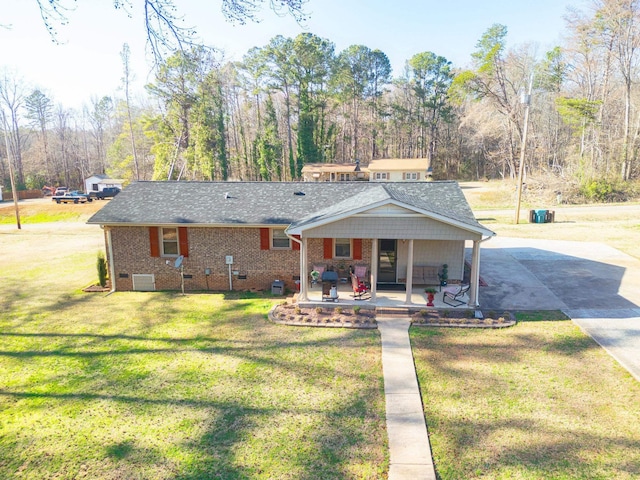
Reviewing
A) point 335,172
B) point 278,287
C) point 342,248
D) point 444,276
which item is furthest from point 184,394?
point 335,172

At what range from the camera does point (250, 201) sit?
1619 centimetres

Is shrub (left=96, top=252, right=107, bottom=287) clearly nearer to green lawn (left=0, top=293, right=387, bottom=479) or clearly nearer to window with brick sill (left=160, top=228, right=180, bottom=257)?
window with brick sill (left=160, top=228, right=180, bottom=257)

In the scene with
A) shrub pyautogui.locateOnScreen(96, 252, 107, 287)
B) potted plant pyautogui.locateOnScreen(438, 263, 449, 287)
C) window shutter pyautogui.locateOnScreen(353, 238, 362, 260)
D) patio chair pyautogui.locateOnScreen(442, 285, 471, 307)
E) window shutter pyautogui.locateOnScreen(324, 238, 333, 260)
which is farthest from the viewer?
shrub pyautogui.locateOnScreen(96, 252, 107, 287)

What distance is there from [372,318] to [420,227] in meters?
3.05

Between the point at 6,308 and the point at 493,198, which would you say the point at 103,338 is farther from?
the point at 493,198

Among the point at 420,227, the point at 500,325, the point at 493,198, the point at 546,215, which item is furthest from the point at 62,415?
the point at 493,198

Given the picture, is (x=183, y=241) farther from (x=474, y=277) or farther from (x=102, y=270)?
(x=474, y=277)

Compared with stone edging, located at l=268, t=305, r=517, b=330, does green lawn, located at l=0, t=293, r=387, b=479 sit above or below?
below

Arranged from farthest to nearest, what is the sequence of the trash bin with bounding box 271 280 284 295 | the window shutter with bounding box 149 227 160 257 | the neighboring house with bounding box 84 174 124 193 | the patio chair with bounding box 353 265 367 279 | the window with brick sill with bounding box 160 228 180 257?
1. the neighboring house with bounding box 84 174 124 193
2. the window with brick sill with bounding box 160 228 180 257
3. the window shutter with bounding box 149 227 160 257
4. the trash bin with bounding box 271 280 284 295
5. the patio chair with bounding box 353 265 367 279

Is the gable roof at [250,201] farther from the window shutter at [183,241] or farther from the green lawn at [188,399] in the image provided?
the green lawn at [188,399]

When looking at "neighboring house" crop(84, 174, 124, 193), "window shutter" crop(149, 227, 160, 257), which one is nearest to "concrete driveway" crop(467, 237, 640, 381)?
"window shutter" crop(149, 227, 160, 257)

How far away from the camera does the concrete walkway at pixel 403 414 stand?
625 cm

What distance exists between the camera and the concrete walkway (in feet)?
20.5

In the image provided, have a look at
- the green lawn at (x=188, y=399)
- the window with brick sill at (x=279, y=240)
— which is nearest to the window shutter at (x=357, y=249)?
the window with brick sill at (x=279, y=240)
